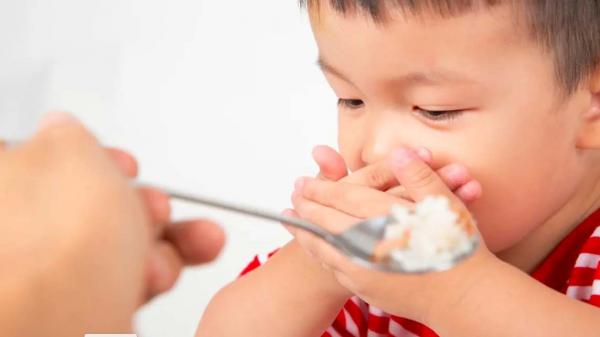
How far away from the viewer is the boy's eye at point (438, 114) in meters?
0.69

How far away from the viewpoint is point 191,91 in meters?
1.44

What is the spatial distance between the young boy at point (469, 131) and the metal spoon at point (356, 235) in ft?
0.26

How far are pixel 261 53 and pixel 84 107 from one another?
287 mm

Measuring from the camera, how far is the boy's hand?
2.21 feet

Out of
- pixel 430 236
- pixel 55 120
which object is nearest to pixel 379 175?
pixel 430 236

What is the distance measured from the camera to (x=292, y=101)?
4.58ft

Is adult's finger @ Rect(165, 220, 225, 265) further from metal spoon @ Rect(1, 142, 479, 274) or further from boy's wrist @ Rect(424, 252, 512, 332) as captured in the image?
boy's wrist @ Rect(424, 252, 512, 332)

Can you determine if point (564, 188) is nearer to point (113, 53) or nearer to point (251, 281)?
point (251, 281)

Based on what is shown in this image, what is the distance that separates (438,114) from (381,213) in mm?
87

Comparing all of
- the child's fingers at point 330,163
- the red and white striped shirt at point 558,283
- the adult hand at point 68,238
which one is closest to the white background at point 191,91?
the red and white striped shirt at point 558,283

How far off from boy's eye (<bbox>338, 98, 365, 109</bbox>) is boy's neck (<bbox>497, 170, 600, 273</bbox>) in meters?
0.20

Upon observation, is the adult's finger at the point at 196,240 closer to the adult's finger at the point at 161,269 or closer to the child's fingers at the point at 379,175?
the adult's finger at the point at 161,269

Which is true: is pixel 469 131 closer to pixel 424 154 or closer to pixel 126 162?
pixel 424 154

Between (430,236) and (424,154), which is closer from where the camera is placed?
(430,236)
